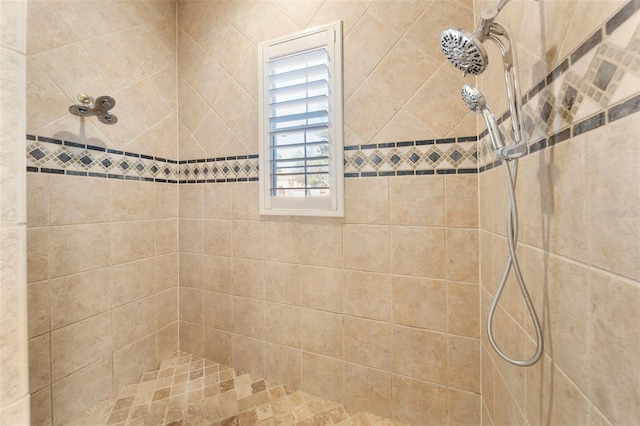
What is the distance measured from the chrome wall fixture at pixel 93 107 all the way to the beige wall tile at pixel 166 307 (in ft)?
3.57

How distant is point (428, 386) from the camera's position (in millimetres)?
1165

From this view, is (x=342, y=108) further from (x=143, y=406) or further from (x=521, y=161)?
(x=143, y=406)

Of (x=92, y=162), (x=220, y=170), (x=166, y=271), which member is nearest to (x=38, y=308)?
(x=166, y=271)

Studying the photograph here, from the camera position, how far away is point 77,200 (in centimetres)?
Answer: 125

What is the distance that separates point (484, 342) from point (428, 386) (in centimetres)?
34

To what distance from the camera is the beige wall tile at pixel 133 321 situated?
1.41m

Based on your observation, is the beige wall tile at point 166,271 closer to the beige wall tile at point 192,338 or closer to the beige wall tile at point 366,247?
the beige wall tile at point 192,338

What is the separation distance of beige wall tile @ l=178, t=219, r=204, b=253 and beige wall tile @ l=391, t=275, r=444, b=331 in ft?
4.11

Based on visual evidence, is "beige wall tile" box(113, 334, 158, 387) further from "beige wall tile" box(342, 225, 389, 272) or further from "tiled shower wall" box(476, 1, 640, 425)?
"tiled shower wall" box(476, 1, 640, 425)

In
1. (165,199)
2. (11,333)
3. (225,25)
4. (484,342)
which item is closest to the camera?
(11,333)

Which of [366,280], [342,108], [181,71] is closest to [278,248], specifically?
[366,280]

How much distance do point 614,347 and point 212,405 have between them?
1.55 metres

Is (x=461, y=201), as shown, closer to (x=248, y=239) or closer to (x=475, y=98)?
(x=475, y=98)

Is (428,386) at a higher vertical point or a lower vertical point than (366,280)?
lower
